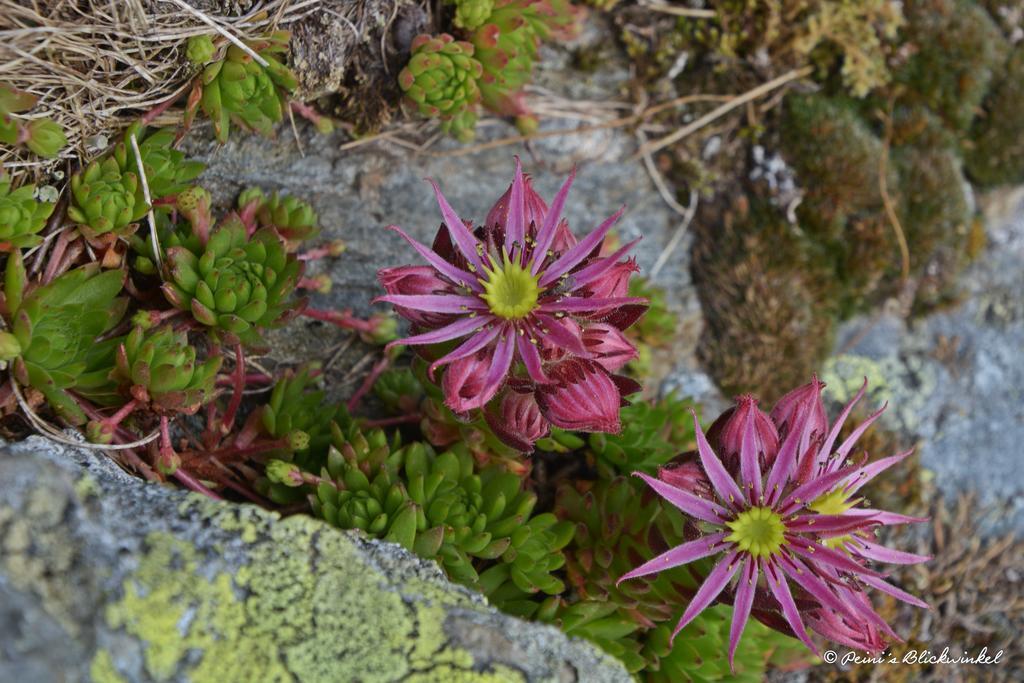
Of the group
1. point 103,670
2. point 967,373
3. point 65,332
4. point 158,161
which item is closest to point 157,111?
point 158,161

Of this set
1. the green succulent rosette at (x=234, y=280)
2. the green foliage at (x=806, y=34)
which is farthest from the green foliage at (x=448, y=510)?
the green foliage at (x=806, y=34)

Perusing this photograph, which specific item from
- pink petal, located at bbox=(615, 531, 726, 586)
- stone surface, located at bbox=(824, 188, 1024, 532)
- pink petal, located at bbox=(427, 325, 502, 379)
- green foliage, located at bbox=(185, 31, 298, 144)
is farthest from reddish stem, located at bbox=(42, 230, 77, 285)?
stone surface, located at bbox=(824, 188, 1024, 532)

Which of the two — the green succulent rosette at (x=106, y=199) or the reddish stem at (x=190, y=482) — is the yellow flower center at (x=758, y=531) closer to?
the reddish stem at (x=190, y=482)

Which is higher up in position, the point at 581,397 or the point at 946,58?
the point at 946,58

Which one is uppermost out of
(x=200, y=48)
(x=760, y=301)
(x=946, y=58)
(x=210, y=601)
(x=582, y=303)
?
(x=200, y=48)

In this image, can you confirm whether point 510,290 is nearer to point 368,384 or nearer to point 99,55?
point 368,384

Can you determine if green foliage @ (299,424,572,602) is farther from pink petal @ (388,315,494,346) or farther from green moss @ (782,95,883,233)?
green moss @ (782,95,883,233)
